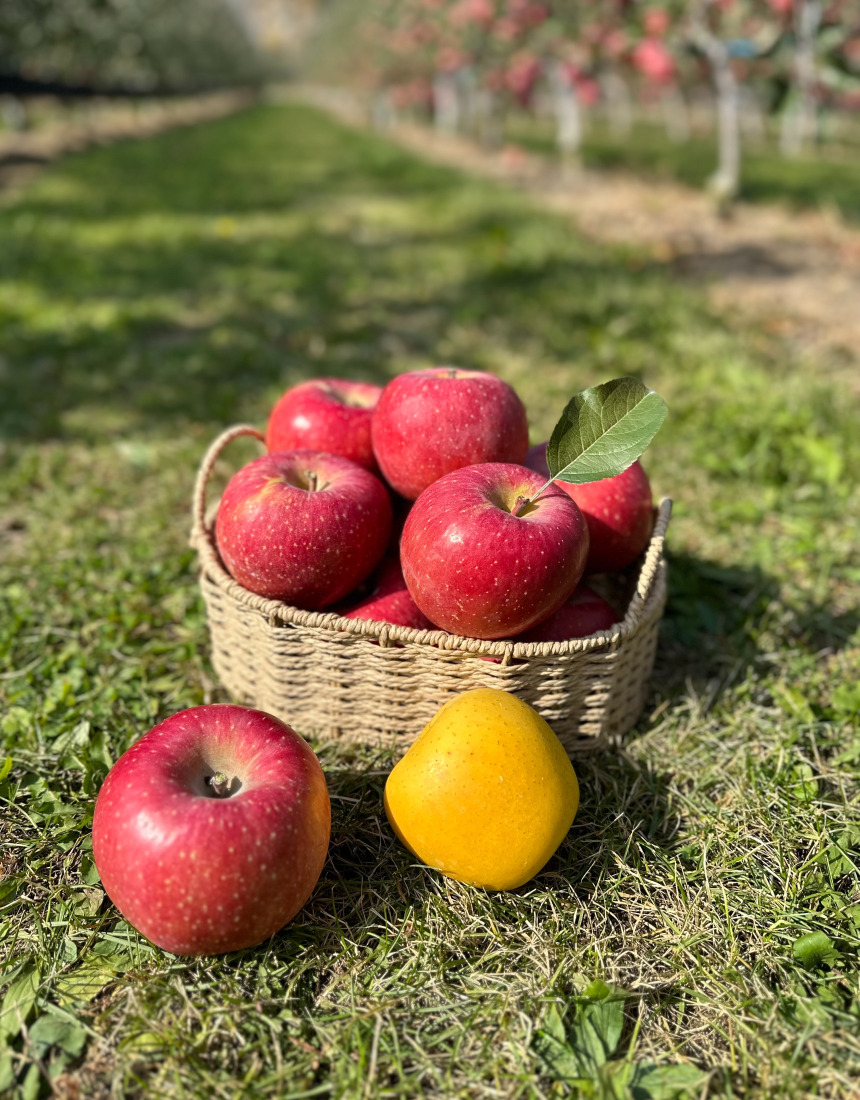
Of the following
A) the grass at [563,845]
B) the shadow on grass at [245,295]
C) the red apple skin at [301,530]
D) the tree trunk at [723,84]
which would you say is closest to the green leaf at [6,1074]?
the grass at [563,845]

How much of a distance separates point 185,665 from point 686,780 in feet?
4.91

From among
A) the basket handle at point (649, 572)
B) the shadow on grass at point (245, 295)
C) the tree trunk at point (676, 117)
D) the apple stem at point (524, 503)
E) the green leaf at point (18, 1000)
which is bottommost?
the tree trunk at point (676, 117)

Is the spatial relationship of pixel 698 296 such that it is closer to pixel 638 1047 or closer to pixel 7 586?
pixel 7 586

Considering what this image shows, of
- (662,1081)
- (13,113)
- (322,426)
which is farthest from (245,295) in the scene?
(13,113)

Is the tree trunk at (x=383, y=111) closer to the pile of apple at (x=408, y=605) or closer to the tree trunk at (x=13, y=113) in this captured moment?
the tree trunk at (x=13, y=113)

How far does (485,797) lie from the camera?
1.70 m

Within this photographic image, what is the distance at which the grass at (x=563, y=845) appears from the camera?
152 centimetres

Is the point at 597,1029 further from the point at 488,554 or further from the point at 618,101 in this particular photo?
the point at 618,101

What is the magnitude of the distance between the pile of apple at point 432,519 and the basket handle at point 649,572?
57 mm

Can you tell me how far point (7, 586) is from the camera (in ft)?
9.71

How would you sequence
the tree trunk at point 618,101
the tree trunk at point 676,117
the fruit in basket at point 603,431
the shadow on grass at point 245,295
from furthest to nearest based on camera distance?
the tree trunk at point 618,101 → the tree trunk at point 676,117 → the shadow on grass at point 245,295 → the fruit in basket at point 603,431

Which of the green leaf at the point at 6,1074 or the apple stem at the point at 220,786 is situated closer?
the green leaf at the point at 6,1074

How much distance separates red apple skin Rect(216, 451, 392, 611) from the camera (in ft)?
6.62

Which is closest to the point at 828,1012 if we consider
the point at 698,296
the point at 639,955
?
the point at 639,955
